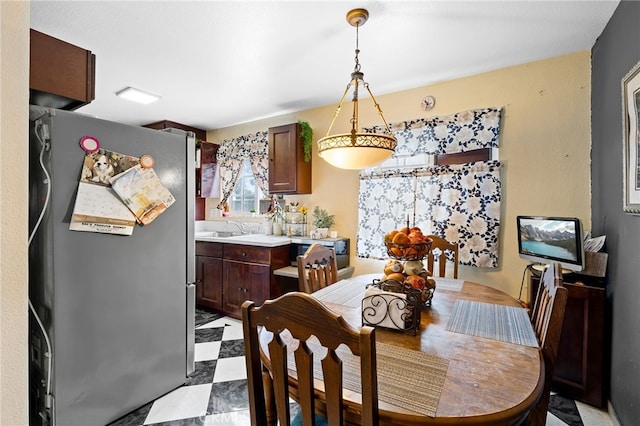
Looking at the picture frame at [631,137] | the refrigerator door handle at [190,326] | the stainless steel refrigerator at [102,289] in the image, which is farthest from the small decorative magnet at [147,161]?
the picture frame at [631,137]

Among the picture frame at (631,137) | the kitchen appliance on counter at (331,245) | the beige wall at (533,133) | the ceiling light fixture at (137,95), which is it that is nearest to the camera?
the picture frame at (631,137)

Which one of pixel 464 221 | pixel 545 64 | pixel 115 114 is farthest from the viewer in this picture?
pixel 115 114

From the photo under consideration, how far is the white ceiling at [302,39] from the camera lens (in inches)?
71.4

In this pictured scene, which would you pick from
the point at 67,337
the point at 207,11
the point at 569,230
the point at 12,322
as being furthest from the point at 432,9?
the point at 67,337

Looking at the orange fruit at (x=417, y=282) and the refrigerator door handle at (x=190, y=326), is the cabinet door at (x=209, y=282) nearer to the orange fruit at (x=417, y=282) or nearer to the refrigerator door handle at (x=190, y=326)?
the refrigerator door handle at (x=190, y=326)

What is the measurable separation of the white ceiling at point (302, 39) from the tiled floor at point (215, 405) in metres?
2.43

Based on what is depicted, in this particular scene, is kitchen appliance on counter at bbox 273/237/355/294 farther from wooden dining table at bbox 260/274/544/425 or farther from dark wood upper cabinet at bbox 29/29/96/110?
dark wood upper cabinet at bbox 29/29/96/110

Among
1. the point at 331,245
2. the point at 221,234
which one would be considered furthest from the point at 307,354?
the point at 221,234

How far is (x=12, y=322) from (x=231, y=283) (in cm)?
275

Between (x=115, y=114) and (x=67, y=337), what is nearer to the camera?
(x=67, y=337)

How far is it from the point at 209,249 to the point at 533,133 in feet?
11.1

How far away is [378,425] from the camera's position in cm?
74

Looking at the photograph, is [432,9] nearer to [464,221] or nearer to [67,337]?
[464,221]

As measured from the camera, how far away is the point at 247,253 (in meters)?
3.19
